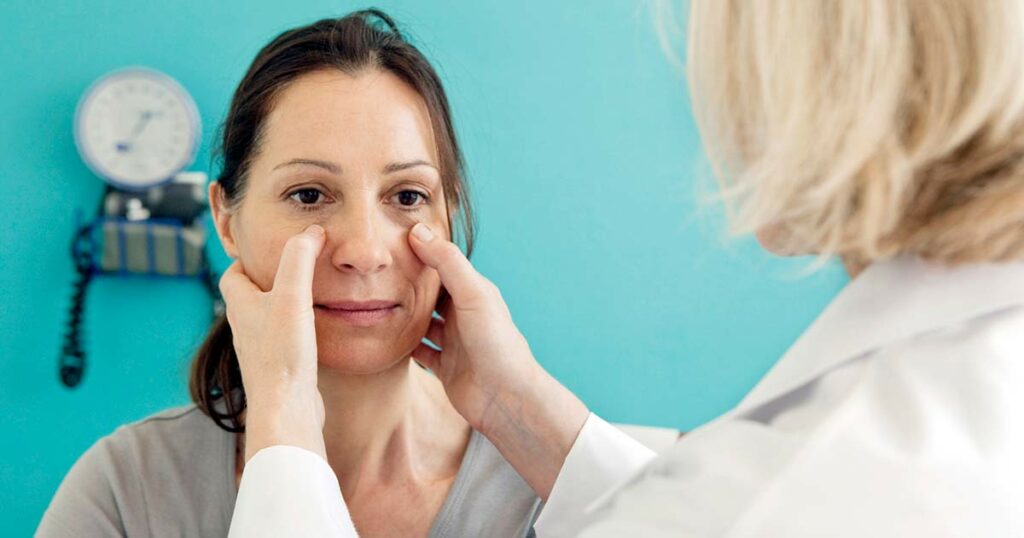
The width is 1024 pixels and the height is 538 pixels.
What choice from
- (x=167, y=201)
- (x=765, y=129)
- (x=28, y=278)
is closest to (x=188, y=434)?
(x=765, y=129)

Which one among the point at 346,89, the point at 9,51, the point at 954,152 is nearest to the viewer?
the point at 954,152

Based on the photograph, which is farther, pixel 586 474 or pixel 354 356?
pixel 354 356

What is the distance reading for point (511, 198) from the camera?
237 cm

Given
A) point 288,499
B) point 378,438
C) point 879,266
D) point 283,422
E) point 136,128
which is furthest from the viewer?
point 136,128

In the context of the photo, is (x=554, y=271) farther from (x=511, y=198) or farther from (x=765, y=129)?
(x=765, y=129)

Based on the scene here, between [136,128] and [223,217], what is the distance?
1.09m

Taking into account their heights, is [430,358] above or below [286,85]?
below

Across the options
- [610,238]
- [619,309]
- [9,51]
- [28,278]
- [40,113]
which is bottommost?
[619,309]

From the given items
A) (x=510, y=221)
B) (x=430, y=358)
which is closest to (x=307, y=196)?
(x=430, y=358)

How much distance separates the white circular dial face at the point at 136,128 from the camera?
2.28 meters

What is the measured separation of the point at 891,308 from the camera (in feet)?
2.20

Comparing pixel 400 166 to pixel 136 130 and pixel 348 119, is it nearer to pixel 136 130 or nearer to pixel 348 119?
pixel 348 119

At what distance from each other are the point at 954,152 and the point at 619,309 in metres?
1.77

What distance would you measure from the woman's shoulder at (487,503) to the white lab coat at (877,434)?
0.51 metres
